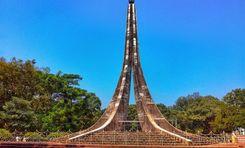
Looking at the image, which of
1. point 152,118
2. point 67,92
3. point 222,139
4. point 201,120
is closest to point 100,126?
point 152,118

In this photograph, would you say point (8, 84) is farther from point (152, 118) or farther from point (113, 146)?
point (113, 146)

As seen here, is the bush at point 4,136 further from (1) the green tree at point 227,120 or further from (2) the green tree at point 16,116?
(1) the green tree at point 227,120

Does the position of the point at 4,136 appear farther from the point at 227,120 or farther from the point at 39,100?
the point at 227,120

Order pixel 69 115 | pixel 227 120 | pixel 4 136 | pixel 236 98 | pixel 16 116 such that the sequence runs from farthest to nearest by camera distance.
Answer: pixel 236 98 < pixel 227 120 < pixel 69 115 < pixel 16 116 < pixel 4 136

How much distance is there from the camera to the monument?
1920cm

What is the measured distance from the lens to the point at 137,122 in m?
24.4

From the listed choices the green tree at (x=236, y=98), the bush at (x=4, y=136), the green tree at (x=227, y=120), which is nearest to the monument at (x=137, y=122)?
the bush at (x=4, y=136)

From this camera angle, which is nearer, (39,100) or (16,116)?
(16,116)

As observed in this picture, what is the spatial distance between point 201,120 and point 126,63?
21089mm

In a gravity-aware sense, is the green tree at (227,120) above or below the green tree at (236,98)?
below

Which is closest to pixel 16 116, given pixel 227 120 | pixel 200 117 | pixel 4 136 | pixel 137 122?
pixel 4 136

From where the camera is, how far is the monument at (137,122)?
1920 cm

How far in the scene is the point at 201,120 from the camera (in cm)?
4338

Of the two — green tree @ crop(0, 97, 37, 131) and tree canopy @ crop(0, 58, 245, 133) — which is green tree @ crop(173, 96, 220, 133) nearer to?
tree canopy @ crop(0, 58, 245, 133)
